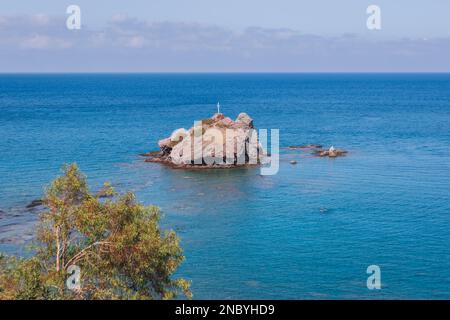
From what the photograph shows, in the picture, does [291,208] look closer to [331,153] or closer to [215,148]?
[215,148]

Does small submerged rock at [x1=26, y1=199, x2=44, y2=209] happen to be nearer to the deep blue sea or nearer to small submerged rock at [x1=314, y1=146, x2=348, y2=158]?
the deep blue sea

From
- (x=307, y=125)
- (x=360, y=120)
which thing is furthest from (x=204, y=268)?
(x=360, y=120)

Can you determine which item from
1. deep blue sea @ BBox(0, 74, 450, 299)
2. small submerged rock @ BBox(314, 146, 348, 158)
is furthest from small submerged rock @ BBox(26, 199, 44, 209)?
small submerged rock @ BBox(314, 146, 348, 158)

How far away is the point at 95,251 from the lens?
32.2 m

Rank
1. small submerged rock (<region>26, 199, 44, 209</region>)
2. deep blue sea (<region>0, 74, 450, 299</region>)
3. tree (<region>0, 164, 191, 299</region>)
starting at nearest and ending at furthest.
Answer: tree (<region>0, 164, 191, 299</region>) < deep blue sea (<region>0, 74, 450, 299</region>) < small submerged rock (<region>26, 199, 44, 209</region>)

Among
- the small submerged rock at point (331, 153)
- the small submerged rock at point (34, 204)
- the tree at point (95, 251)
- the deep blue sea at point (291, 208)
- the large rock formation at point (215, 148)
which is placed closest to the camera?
the tree at point (95, 251)

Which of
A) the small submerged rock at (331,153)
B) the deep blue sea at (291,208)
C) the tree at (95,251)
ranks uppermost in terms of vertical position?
the tree at (95,251)

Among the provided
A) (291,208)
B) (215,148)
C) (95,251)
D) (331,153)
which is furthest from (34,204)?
(331,153)

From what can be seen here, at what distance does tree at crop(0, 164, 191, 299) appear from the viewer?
30.0 meters

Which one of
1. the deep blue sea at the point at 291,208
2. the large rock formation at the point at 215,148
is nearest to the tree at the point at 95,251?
the deep blue sea at the point at 291,208

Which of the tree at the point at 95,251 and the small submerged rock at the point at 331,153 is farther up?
the tree at the point at 95,251

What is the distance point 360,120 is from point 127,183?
106m

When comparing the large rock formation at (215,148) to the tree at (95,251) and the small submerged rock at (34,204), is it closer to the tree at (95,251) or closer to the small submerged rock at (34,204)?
the small submerged rock at (34,204)

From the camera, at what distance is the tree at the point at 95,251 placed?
30013mm
